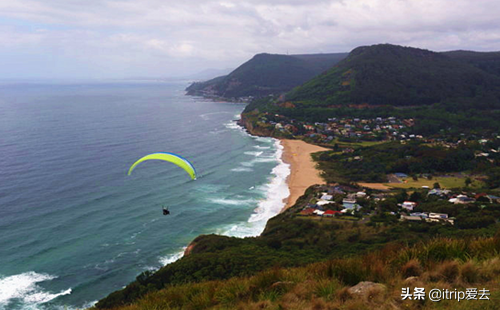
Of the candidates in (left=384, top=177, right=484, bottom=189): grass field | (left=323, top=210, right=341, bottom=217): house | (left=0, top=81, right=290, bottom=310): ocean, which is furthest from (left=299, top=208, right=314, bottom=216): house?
(left=384, top=177, right=484, bottom=189): grass field

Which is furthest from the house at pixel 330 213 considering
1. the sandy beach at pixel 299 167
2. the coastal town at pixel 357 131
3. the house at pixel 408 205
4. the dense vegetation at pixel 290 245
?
the coastal town at pixel 357 131

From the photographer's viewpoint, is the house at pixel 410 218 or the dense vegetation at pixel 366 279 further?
the house at pixel 410 218

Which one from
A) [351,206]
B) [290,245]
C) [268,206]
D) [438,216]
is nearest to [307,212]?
[351,206]

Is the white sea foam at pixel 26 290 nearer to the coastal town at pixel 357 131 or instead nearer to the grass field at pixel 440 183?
the grass field at pixel 440 183

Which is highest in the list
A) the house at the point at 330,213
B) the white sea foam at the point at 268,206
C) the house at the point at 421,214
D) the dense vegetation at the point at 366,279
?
the dense vegetation at the point at 366,279

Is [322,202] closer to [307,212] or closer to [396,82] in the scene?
[307,212]

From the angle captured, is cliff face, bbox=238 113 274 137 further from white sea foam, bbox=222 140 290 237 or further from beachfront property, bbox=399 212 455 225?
beachfront property, bbox=399 212 455 225
